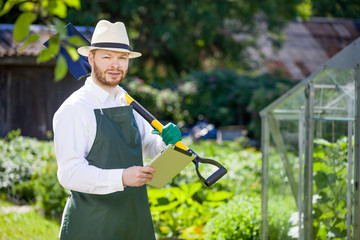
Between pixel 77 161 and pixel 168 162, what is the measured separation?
454 millimetres

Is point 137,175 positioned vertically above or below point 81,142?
below

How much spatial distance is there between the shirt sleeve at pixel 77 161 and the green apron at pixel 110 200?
0.31 feet

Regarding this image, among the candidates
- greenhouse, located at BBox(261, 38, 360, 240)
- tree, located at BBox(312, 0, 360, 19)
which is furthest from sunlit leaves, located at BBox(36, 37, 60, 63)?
tree, located at BBox(312, 0, 360, 19)

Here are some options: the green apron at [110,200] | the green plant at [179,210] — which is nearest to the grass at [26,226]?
the green plant at [179,210]

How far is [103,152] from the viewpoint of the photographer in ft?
9.07

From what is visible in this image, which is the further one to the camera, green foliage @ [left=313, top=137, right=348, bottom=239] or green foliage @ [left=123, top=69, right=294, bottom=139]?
green foliage @ [left=123, top=69, right=294, bottom=139]

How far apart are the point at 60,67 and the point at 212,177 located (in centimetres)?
155

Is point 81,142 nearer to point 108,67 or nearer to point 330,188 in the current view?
point 108,67

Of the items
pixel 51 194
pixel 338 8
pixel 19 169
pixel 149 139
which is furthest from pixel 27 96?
pixel 338 8

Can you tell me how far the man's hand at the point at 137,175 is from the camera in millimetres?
2559

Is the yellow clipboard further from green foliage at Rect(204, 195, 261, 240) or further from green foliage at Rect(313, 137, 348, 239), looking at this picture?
green foliage at Rect(204, 195, 261, 240)

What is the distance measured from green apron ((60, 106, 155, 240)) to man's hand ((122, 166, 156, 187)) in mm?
211

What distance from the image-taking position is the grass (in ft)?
17.8

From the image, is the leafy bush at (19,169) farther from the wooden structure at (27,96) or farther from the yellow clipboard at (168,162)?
the yellow clipboard at (168,162)
